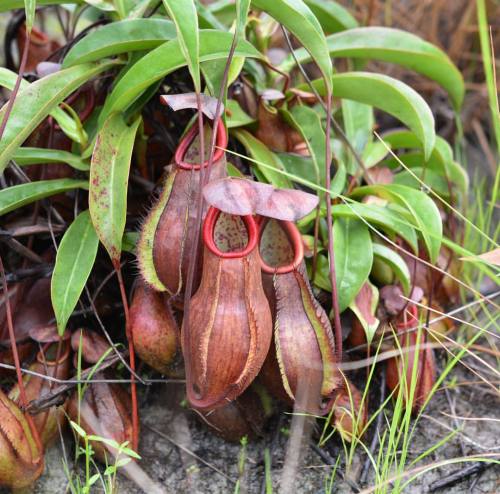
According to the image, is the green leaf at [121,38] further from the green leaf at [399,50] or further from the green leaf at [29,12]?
the green leaf at [399,50]

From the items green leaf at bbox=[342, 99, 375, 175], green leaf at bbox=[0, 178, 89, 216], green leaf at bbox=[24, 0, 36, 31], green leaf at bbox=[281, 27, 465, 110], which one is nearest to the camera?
green leaf at bbox=[24, 0, 36, 31]

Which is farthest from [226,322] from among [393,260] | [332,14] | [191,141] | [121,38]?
[332,14]

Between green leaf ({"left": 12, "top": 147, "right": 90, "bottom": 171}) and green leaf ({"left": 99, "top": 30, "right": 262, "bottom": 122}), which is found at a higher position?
green leaf ({"left": 99, "top": 30, "right": 262, "bottom": 122})

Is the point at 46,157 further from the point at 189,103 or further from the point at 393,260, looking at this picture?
the point at 393,260

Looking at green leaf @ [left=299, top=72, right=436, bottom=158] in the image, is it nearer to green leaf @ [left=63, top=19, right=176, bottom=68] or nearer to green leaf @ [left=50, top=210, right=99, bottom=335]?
green leaf @ [left=63, top=19, right=176, bottom=68]

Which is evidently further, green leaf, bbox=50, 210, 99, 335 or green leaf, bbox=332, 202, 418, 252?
green leaf, bbox=332, 202, 418, 252

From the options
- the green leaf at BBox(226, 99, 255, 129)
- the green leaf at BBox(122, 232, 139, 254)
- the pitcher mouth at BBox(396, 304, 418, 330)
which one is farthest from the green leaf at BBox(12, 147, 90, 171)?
the pitcher mouth at BBox(396, 304, 418, 330)

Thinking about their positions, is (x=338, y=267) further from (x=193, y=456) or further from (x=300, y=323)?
(x=193, y=456)

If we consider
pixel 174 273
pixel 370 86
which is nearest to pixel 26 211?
pixel 174 273
